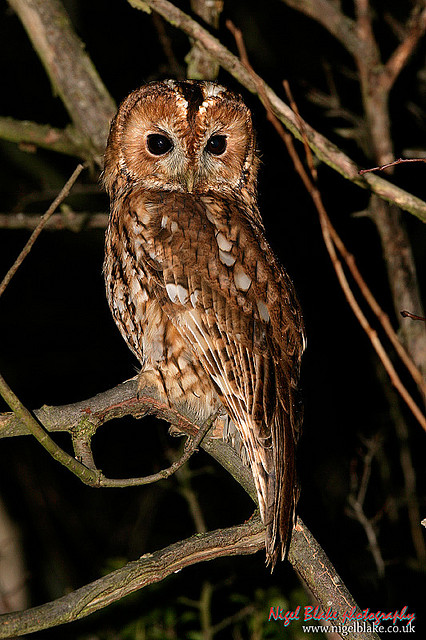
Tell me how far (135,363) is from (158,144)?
3.31 m

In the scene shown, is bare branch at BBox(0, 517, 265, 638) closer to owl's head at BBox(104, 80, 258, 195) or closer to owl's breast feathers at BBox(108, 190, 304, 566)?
owl's breast feathers at BBox(108, 190, 304, 566)

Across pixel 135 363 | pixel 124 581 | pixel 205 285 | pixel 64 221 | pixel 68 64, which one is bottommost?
pixel 124 581

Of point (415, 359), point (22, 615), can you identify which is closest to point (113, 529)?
point (415, 359)

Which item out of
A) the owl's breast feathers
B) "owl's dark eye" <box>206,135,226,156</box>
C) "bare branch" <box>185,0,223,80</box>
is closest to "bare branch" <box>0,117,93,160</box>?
→ "bare branch" <box>185,0,223,80</box>

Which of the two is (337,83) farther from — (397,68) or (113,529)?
(113,529)

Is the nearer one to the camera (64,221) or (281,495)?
(281,495)

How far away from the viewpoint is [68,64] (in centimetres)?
335

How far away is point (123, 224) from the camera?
240cm

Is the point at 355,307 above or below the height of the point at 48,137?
below

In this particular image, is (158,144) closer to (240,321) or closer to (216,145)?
(216,145)

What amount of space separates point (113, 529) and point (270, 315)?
175 inches

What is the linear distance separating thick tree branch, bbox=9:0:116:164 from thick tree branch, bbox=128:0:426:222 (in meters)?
0.84

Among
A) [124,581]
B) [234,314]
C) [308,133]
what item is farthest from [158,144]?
[124,581]

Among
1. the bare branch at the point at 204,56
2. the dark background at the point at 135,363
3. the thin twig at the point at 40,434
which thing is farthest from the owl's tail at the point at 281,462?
the bare branch at the point at 204,56
